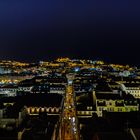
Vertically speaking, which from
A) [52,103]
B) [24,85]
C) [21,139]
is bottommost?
[21,139]

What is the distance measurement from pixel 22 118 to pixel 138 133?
27.5 ft

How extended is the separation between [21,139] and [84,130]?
11.1 ft

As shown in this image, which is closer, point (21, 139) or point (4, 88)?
point (21, 139)

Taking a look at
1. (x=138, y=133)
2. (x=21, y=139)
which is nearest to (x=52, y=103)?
(x=21, y=139)

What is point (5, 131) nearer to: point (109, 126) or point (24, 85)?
point (109, 126)

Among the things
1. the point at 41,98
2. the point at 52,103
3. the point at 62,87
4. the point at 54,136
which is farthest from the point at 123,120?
the point at 62,87

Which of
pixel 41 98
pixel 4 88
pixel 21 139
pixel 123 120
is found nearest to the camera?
pixel 21 139

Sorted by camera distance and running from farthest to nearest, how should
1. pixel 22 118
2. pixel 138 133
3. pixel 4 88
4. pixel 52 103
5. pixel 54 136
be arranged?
pixel 4 88 → pixel 52 103 → pixel 22 118 → pixel 54 136 → pixel 138 133

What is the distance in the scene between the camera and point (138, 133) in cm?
1425

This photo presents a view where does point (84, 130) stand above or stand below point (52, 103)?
below

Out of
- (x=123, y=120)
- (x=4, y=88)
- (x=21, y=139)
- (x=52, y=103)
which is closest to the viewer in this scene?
(x=21, y=139)

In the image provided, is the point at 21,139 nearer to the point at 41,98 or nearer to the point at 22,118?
the point at 22,118

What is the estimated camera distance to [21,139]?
50.2ft

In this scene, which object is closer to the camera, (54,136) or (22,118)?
(54,136)
